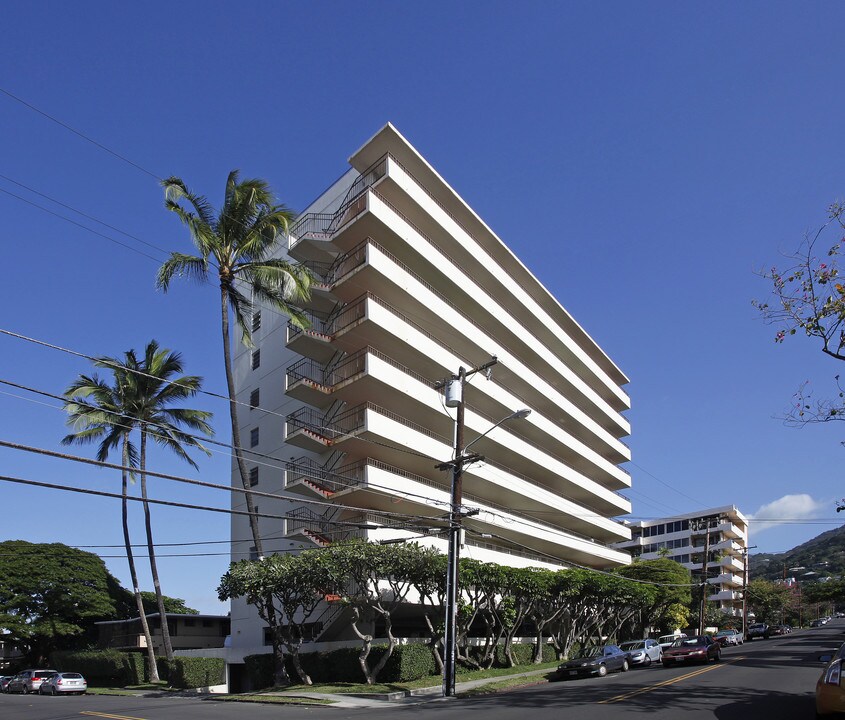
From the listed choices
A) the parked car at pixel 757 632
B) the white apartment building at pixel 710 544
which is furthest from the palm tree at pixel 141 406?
the white apartment building at pixel 710 544

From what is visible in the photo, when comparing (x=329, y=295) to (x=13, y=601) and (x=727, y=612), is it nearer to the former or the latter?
(x=13, y=601)

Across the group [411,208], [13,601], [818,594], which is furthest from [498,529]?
[818,594]

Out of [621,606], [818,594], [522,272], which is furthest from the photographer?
[818,594]

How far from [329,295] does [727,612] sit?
89.7 m

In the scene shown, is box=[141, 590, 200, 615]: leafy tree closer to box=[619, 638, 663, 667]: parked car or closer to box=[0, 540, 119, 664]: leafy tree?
box=[0, 540, 119, 664]: leafy tree

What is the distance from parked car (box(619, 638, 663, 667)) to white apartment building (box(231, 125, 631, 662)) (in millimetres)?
7321

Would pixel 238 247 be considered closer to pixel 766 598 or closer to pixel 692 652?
pixel 692 652

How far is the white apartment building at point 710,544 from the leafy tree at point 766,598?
7.07 feet

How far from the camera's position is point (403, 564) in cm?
2905

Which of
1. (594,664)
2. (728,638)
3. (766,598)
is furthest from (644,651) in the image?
(766,598)

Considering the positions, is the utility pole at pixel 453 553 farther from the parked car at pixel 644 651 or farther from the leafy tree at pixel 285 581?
the parked car at pixel 644 651

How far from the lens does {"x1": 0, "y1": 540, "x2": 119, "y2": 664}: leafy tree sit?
55.9 m

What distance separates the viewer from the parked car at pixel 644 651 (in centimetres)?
3722

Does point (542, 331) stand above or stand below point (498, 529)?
above
